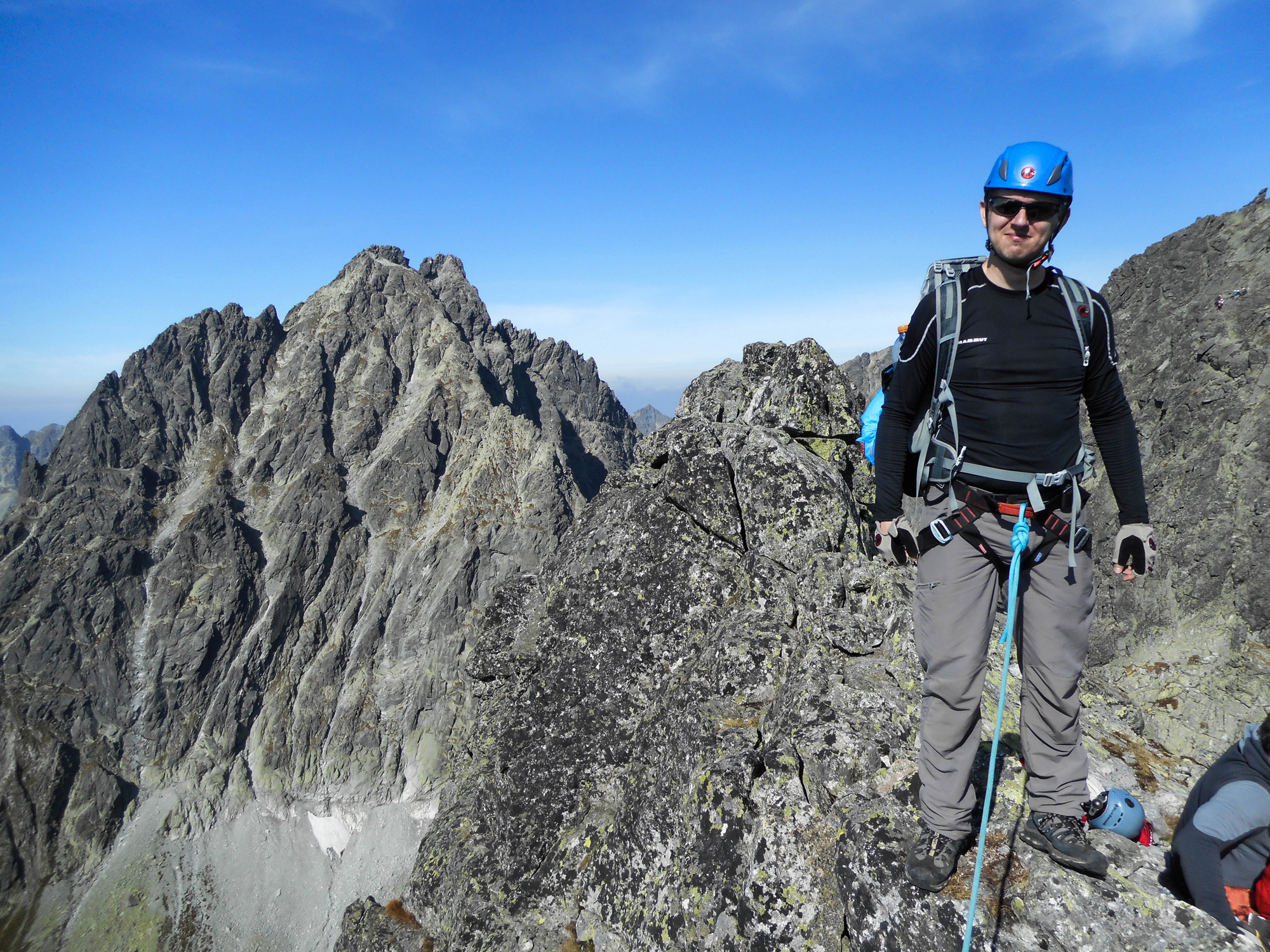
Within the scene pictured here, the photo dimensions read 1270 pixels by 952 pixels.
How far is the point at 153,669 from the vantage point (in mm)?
117562

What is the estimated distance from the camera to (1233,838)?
5488 millimetres

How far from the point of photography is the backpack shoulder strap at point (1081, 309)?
5.08m

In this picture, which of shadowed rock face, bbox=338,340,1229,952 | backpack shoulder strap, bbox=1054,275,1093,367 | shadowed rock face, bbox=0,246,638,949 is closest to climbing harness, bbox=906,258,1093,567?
backpack shoulder strap, bbox=1054,275,1093,367

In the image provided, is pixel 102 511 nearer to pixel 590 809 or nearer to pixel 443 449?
pixel 443 449

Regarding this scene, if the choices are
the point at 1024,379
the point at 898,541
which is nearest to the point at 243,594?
the point at 898,541

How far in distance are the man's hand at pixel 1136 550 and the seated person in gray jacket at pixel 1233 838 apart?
5.25 ft

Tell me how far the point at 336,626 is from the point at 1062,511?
14231cm

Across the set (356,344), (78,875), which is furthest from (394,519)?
(78,875)

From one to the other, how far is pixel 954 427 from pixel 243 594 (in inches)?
5726

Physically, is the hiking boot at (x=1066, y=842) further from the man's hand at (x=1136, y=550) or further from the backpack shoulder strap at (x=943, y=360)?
the backpack shoulder strap at (x=943, y=360)

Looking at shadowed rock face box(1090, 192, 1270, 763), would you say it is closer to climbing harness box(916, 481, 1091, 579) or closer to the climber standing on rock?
the climber standing on rock

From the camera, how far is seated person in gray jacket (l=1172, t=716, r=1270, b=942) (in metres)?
5.34

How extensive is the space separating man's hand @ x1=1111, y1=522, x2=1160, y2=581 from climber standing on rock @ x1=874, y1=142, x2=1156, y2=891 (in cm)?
2

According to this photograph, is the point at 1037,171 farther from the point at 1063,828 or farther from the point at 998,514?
the point at 1063,828
